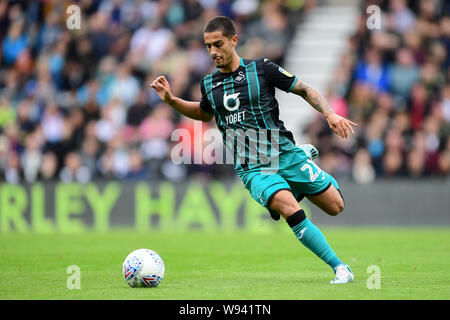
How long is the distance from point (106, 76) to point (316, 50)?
568 cm

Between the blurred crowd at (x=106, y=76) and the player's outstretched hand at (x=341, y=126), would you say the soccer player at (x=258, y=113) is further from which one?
the blurred crowd at (x=106, y=76)

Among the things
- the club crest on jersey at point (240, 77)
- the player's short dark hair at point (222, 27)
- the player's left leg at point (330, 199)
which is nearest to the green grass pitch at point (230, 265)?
the player's left leg at point (330, 199)

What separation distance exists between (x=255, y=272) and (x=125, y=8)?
14279 mm

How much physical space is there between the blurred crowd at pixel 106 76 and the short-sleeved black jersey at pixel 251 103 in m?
9.35

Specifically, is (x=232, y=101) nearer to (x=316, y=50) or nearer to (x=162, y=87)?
(x=162, y=87)

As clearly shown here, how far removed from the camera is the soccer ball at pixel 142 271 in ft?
27.2

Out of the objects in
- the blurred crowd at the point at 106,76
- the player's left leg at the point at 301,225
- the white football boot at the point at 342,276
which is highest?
the blurred crowd at the point at 106,76

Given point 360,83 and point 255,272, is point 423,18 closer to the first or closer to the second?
point 360,83

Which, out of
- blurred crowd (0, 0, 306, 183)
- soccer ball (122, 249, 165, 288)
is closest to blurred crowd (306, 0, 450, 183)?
blurred crowd (0, 0, 306, 183)

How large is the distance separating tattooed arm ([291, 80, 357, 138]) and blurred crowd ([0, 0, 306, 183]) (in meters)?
9.57

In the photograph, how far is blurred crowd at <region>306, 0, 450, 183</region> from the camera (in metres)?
18.1

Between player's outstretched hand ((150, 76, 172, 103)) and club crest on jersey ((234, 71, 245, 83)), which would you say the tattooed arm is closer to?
club crest on jersey ((234, 71, 245, 83))

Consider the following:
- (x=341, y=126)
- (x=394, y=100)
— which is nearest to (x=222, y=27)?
(x=341, y=126)
